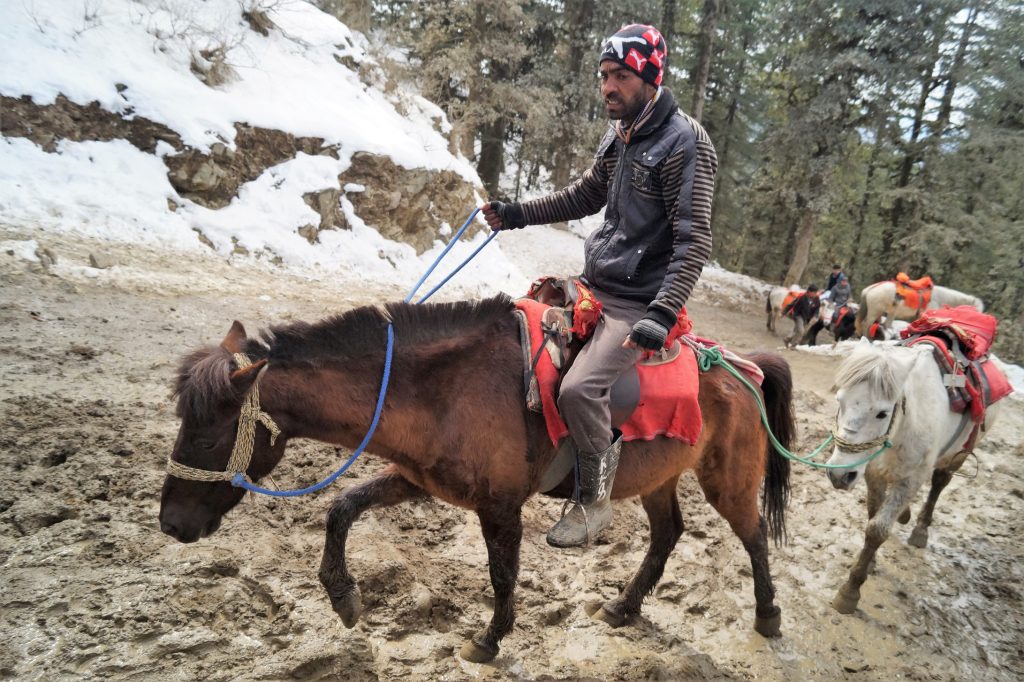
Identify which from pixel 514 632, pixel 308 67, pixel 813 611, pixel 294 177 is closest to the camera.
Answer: pixel 514 632

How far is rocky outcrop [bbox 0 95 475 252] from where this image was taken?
7301mm

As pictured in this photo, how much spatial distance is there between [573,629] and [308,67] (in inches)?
445

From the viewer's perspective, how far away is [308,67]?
11.0 metres

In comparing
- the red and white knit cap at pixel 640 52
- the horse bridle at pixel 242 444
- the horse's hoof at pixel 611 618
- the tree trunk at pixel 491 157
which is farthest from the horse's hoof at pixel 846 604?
the tree trunk at pixel 491 157

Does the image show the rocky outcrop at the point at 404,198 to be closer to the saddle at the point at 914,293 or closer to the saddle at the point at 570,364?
the saddle at the point at 570,364

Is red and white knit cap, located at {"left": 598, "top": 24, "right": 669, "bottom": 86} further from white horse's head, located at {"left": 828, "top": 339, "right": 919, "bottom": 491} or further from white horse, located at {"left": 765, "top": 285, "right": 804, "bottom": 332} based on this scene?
white horse, located at {"left": 765, "top": 285, "right": 804, "bottom": 332}

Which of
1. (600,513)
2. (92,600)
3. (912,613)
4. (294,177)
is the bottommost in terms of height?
(912,613)

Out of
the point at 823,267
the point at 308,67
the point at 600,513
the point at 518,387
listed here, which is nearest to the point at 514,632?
the point at 600,513

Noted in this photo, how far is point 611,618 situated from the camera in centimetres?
343

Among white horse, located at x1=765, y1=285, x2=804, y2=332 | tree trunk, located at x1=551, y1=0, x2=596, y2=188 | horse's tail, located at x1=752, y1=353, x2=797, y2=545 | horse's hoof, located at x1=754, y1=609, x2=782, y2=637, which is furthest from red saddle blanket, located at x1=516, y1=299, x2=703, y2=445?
tree trunk, located at x1=551, y1=0, x2=596, y2=188

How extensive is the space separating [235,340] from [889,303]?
15.4 metres

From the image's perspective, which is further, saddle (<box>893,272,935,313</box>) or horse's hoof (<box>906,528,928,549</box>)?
saddle (<box>893,272,935,313</box>)

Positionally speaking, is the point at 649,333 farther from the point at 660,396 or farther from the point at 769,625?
the point at 769,625

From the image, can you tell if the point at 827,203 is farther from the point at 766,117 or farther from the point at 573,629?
the point at 573,629
